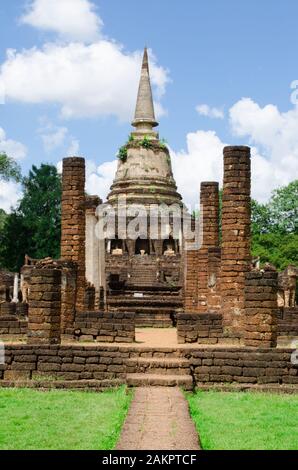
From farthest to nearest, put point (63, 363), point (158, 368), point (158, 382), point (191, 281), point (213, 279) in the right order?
1. point (191, 281)
2. point (213, 279)
3. point (63, 363)
4. point (158, 368)
5. point (158, 382)

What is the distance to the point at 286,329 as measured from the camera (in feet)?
51.8

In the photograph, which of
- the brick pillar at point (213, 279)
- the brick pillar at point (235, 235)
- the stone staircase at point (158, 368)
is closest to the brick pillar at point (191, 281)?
the brick pillar at point (213, 279)

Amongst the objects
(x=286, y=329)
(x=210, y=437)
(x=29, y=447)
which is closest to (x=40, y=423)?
(x=29, y=447)

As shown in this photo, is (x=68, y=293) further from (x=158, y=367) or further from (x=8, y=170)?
(x=8, y=170)

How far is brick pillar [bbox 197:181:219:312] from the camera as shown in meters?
20.3

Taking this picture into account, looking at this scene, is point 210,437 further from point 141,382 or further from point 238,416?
point 141,382

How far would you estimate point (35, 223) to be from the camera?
155 ft

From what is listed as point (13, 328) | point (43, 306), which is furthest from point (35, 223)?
point (43, 306)

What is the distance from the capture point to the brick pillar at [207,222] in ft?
66.7

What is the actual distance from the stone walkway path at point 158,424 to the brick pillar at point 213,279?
8.62 m

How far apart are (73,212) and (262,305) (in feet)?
19.9

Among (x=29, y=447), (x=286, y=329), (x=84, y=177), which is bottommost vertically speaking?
(x=29, y=447)

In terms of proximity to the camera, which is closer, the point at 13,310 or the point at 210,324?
the point at 210,324

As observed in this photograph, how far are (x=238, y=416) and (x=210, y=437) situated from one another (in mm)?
1454
